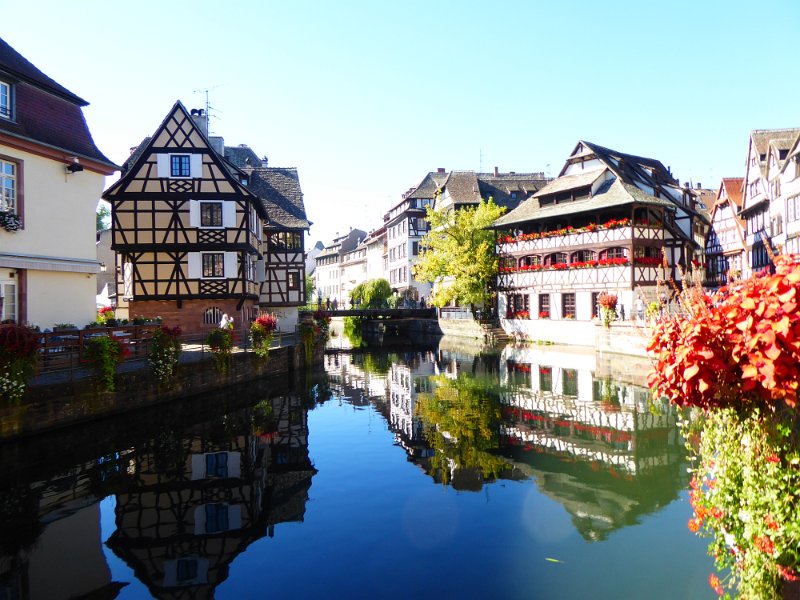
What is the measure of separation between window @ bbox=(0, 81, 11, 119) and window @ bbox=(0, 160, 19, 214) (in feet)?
4.48

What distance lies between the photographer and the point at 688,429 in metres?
5.38

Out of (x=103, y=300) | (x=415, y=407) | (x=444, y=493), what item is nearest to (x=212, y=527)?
(x=444, y=493)

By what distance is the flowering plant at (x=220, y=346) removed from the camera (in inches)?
825

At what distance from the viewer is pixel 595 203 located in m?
37.8

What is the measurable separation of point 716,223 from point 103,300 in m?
53.4

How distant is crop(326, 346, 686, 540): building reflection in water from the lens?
34.3 ft

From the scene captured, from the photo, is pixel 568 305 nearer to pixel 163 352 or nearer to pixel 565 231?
pixel 565 231

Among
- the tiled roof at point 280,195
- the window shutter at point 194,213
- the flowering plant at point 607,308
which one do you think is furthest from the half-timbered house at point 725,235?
the window shutter at point 194,213

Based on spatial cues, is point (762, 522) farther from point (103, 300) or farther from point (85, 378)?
point (103, 300)

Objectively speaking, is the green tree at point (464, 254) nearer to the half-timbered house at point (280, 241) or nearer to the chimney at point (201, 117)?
the half-timbered house at point (280, 241)

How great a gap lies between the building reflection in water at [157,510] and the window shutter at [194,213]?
16.1 m

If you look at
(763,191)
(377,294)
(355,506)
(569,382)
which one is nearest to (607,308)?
(569,382)

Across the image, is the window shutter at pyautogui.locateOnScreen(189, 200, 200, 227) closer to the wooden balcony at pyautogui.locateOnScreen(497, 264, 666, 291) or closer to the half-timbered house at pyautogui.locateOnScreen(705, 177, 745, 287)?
the wooden balcony at pyautogui.locateOnScreen(497, 264, 666, 291)

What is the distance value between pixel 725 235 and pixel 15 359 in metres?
51.7
